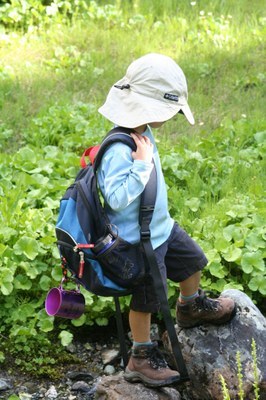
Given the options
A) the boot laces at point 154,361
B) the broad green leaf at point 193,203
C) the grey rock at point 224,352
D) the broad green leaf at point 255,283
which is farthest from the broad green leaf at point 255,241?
the boot laces at point 154,361

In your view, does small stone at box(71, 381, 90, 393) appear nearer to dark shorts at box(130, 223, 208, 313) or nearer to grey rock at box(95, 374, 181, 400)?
grey rock at box(95, 374, 181, 400)

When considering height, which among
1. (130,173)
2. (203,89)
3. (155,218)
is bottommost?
(203,89)

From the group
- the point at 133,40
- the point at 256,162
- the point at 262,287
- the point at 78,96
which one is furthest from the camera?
the point at 133,40

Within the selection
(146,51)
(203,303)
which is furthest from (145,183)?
(146,51)

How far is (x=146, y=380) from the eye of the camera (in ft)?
12.6

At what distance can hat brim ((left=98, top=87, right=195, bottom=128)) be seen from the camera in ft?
11.2

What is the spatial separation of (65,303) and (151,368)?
557 mm

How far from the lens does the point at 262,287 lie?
4590 millimetres

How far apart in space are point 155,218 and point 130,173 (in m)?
0.37

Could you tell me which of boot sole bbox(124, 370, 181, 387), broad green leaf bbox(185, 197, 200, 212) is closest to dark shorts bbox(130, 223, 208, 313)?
boot sole bbox(124, 370, 181, 387)

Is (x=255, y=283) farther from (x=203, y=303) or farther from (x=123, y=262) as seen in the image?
(x=123, y=262)

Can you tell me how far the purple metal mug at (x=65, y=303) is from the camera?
3682 mm

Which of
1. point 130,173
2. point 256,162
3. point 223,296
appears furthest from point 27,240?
point 256,162

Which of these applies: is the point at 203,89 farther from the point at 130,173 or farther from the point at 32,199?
the point at 130,173
